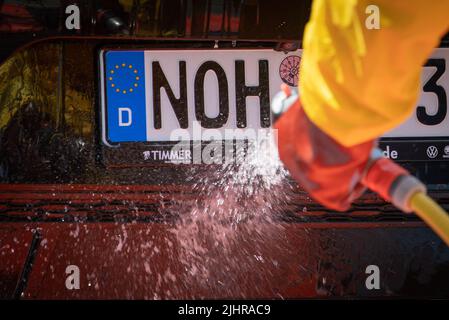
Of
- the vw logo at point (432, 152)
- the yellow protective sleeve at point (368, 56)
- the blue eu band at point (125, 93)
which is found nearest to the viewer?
the yellow protective sleeve at point (368, 56)

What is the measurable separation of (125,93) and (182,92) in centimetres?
20

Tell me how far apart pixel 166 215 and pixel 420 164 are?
3.01ft

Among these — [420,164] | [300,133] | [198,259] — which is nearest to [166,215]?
[198,259]

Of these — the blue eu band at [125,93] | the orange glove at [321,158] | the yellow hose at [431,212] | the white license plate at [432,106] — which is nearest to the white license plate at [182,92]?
the blue eu band at [125,93]

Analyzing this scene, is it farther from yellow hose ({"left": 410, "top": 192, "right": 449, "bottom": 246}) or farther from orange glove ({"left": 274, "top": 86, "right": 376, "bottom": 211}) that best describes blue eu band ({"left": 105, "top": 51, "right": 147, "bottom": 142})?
yellow hose ({"left": 410, "top": 192, "right": 449, "bottom": 246})

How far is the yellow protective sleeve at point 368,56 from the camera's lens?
1964mm

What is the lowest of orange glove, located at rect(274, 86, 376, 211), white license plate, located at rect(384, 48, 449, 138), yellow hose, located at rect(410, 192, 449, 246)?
yellow hose, located at rect(410, 192, 449, 246)

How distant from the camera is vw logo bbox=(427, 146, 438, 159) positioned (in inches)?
137

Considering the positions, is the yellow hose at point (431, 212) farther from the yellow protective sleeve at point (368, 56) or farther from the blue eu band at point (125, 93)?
the blue eu band at point (125, 93)

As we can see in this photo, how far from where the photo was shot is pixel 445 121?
3.46 metres

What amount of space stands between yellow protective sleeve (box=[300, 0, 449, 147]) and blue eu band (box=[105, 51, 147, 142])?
1.42 meters

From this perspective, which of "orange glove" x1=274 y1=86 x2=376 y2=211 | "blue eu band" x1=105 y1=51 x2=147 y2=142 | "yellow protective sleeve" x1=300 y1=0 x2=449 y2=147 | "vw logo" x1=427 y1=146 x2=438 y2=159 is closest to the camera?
"yellow protective sleeve" x1=300 y1=0 x2=449 y2=147

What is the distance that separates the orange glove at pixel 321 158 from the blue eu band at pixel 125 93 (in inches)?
47.7

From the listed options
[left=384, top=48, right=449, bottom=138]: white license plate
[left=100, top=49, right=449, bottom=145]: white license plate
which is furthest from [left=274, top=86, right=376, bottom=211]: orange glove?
[left=384, top=48, right=449, bottom=138]: white license plate
